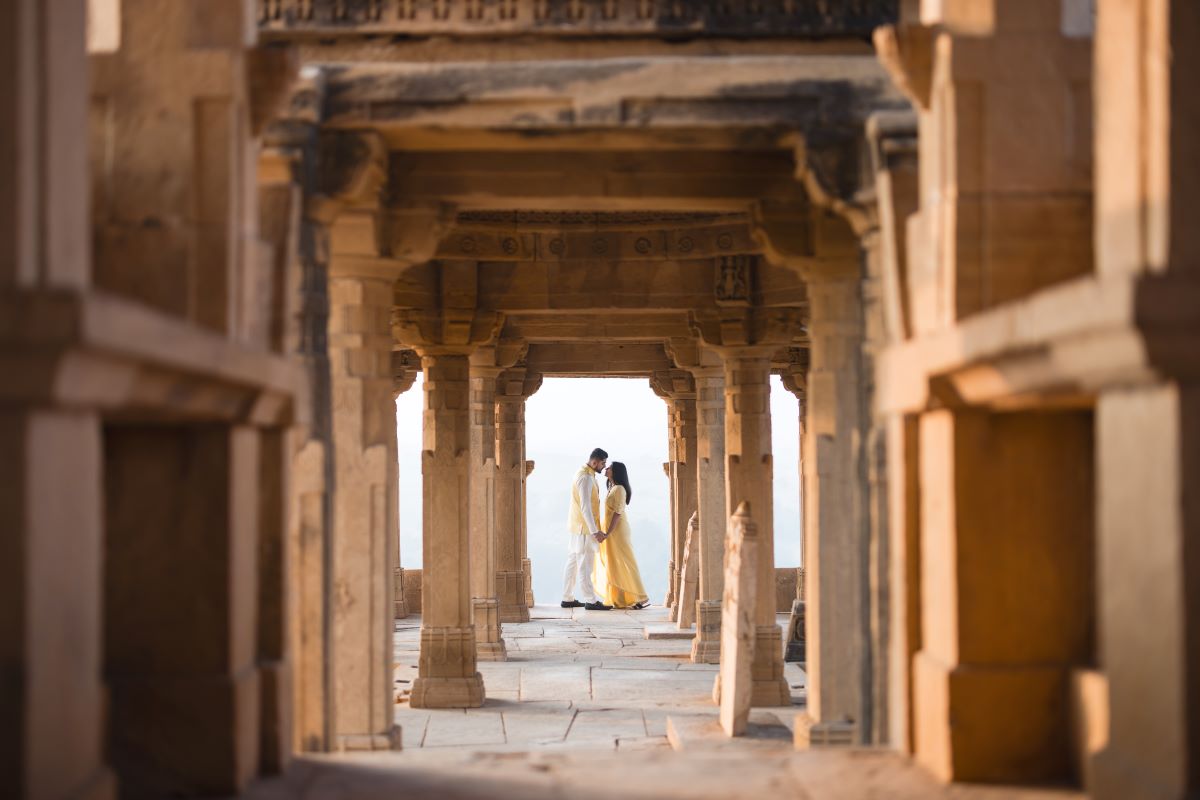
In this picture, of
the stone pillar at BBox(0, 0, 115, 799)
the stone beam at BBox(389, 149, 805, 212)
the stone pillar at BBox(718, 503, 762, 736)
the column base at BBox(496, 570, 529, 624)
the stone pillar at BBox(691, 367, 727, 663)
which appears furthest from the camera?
the column base at BBox(496, 570, 529, 624)

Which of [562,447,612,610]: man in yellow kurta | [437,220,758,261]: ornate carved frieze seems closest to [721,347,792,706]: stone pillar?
[437,220,758,261]: ornate carved frieze

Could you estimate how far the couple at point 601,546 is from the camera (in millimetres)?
18922

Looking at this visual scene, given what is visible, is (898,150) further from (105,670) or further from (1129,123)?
(105,670)

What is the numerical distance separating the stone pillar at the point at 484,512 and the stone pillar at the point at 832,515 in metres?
5.38

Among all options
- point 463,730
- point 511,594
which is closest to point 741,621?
point 463,730

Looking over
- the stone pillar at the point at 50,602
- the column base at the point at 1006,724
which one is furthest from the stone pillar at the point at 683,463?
the stone pillar at the point at 50,602

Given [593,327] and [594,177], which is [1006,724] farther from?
[593,327]

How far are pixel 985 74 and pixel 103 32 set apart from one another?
2.85 m

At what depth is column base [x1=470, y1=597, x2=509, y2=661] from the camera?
13.9 metres

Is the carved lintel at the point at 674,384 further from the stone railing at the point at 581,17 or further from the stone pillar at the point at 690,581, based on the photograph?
the stone railing at the point at 581,17

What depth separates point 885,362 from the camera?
4.79 m

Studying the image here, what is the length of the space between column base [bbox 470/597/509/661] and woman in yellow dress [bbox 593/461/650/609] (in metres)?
5.19

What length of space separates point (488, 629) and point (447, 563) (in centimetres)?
271

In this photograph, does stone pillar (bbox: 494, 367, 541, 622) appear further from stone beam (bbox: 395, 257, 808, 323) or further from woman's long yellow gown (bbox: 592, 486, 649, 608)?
stone beam (bbox: 395, 257, 808, 323)
